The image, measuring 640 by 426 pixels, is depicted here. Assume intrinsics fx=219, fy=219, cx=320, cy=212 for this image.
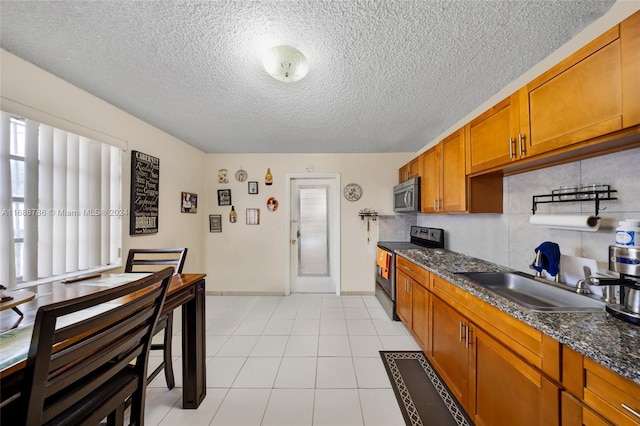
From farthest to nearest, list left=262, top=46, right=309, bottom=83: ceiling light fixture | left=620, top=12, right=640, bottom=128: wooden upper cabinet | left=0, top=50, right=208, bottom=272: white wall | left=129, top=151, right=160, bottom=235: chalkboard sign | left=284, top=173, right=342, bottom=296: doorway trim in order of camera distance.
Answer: left=284, top=173, right=342, bottom=296: doorway trim → left=129, top=151, right=160, bottom=235: chalkboard sign → left=0, top=50, right=208, bottom=272: white wall → left=262, top=46, right=309, bottom=83: ceiling light fixture → left=620, top=12, right=640, bottom=128: wooden upper cabinet

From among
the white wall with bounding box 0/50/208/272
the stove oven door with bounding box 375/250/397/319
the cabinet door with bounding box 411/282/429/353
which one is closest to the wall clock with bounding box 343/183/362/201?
A: the stove oven door with bounding box 375/250/397/319

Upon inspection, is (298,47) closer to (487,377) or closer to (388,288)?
(487,377)

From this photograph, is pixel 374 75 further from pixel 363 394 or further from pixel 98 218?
pixel 98 218

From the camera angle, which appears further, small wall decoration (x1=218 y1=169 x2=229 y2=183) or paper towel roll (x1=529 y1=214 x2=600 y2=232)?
small wall decoration (x1=218 y1=169 x2=229 y2=183)

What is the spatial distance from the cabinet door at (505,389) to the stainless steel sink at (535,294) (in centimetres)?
28

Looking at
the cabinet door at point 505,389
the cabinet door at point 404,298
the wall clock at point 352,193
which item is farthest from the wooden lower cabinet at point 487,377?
the wall clock at point 352,193

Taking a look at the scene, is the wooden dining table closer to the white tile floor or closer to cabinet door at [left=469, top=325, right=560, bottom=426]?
the white tile floor

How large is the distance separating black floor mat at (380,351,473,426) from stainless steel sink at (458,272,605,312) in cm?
87

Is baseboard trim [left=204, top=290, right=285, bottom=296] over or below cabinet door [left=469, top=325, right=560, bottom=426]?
below

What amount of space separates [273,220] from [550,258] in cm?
325

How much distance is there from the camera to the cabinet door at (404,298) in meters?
2.32

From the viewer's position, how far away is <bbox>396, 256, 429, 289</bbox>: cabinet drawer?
6.48 ft

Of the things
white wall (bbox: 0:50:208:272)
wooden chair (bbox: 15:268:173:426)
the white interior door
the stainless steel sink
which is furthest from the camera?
the white interior door

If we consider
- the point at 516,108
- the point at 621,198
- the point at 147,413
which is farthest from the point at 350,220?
the point at 147,413
